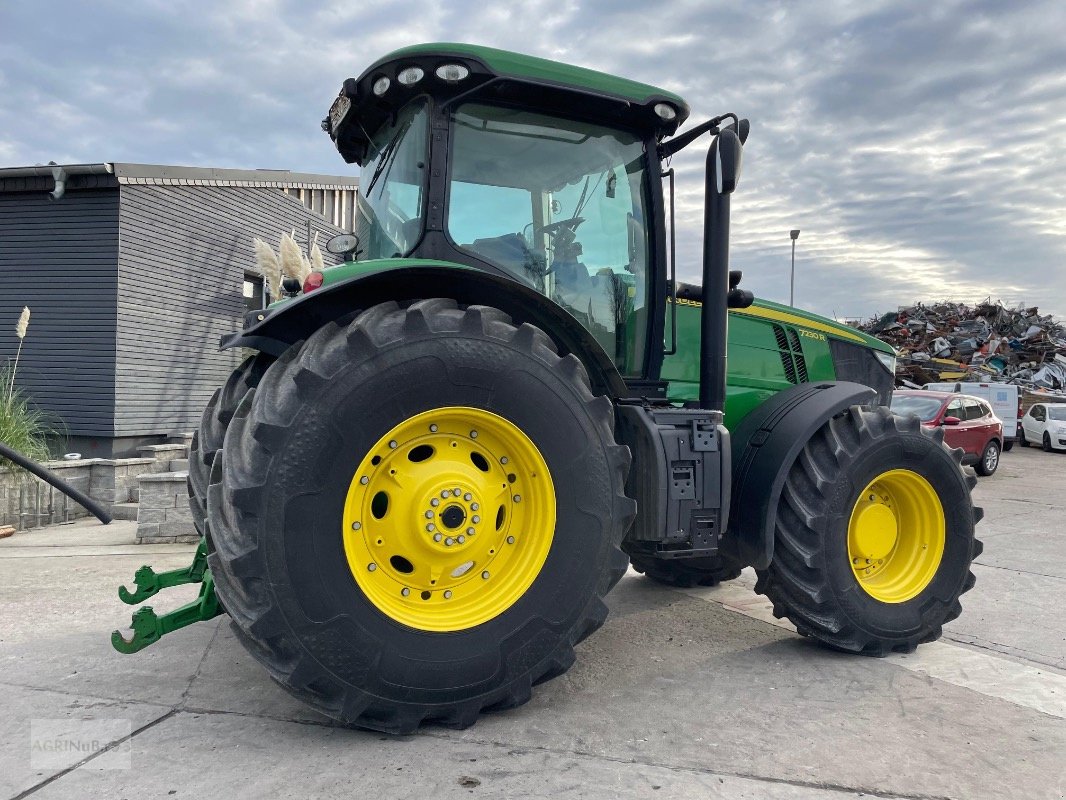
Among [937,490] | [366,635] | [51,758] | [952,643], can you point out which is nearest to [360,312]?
[366,635]

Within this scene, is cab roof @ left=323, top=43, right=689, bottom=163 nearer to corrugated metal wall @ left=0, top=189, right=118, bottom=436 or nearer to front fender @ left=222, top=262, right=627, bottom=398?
front fender @ left=222, top=262, right=627, bottom=398

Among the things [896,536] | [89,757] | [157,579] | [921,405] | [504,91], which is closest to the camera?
[89,757]

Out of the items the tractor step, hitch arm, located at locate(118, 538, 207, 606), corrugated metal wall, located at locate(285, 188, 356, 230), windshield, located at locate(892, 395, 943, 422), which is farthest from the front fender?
windshield, located at locate(892, 395, 943, 422)

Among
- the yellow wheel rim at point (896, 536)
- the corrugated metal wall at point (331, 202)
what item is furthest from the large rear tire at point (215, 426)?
the corrugated metal wall at point (331, 202)

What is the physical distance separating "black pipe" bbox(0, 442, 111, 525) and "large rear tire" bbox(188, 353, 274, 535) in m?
5.08

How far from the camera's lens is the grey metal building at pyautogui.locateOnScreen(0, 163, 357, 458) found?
407 inches

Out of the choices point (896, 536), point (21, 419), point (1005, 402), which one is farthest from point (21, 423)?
point (1005, 402)

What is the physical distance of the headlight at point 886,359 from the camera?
17.2 feet

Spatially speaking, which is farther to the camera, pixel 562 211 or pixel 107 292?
pixel 107 292

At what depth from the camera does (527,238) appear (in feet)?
12.0

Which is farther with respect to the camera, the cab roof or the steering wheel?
the steering wheel

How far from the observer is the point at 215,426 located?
371 cm
